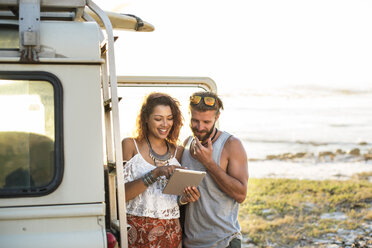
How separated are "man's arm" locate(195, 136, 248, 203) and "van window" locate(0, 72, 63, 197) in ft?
3.84

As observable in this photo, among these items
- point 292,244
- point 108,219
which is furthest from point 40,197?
point 292,244

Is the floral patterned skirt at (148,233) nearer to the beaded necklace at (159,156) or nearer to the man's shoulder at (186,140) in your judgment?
the beaded necklace at (159,156)

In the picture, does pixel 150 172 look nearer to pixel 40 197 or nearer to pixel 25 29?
pixel 40 197

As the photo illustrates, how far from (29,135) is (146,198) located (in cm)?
115

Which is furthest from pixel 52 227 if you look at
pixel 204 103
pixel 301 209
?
pixel 301 209

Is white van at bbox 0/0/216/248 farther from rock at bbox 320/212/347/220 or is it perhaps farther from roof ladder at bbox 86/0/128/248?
rock at bbox 320/212/347/220

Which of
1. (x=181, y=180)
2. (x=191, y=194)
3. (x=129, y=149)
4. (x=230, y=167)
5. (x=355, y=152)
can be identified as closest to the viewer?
(x=181, y=180)

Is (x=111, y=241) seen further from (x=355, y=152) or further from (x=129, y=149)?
(x=355, y=152)

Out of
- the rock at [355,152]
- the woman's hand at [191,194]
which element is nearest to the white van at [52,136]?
the woman's hand at [191,194]

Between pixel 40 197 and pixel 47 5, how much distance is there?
981 mm

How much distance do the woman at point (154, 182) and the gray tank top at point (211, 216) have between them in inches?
4.3

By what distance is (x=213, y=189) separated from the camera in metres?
3.88

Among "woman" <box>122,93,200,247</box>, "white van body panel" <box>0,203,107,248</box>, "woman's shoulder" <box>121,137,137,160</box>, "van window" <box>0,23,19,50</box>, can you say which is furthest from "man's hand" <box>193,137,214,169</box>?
"van window" <box>0,23,19,50</box>

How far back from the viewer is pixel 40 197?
9.09 feet
